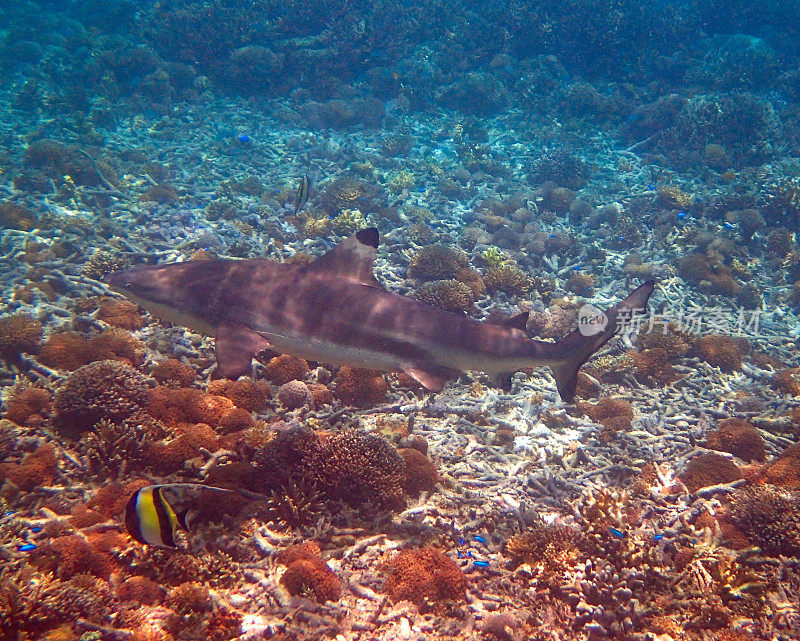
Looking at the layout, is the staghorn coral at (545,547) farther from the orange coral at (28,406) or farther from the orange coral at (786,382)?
the orange coral at (786,382)

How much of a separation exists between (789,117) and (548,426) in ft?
85.6

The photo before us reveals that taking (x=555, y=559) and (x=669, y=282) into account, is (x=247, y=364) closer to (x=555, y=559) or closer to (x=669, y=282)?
(x=555, y=559)

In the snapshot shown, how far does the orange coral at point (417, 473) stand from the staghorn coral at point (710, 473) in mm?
3621

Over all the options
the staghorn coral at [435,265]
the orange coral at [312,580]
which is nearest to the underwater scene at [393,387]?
the orange coral at [312,580]

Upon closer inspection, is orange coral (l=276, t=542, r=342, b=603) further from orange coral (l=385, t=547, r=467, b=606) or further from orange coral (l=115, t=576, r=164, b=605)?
orange coral (l=115, t=576, r=164, b=605)

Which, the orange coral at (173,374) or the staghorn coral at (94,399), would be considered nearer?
the staghorn coral at (94,399)

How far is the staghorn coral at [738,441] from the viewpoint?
250 inches

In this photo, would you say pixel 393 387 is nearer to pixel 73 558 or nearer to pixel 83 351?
pixel 73 558

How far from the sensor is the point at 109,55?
74.0ft

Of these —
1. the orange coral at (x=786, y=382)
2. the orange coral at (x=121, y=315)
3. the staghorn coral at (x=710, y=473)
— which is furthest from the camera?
the orange coral at (x=786, y=382)

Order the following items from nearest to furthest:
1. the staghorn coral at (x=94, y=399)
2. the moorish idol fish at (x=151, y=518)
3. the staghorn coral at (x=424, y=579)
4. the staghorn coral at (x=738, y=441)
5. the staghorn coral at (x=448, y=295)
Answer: the moorish idol fish at (x=151, y=518)
the staghorn coral at (x=424, y=579)
the staghorn coral at (x=94, y=399)
the staghorn coral at (x=738, y=441)
the staghorn coral at (x=448, y=295)

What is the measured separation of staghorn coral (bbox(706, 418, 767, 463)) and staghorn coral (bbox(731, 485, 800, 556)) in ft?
5.40

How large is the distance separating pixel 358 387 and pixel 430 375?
2.67 m

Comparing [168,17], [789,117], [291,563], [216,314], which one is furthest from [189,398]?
[789,117]
